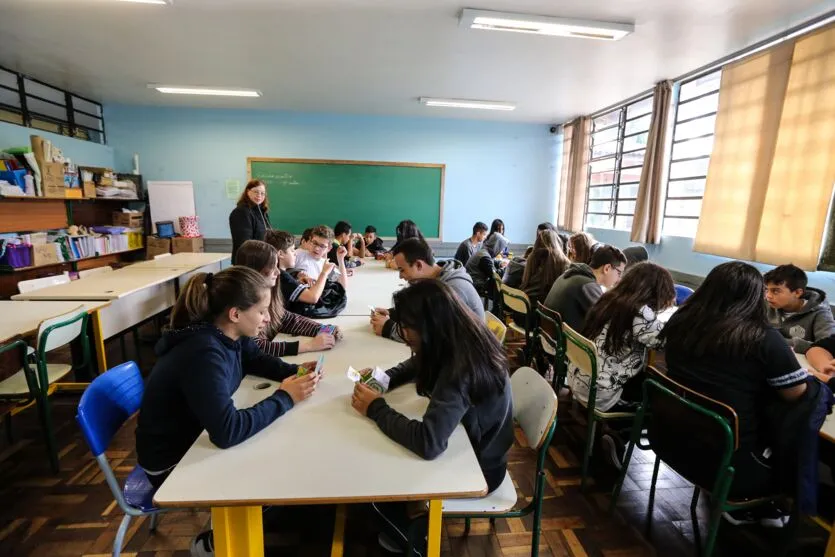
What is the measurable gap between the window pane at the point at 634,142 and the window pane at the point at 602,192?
0.56m

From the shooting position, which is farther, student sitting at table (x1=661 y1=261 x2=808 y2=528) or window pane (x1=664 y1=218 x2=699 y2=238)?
window pane (x1=664 y1=218 x2=699 y2=238)

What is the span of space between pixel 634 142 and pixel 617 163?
34cm

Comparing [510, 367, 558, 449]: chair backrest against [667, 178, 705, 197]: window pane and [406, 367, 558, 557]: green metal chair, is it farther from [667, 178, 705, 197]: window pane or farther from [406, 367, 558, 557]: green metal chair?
[667, 178, 705, 197]: window pane

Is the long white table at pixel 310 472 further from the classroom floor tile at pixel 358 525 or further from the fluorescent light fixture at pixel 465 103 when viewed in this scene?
the fluorescent light fixture at pixel 465 103

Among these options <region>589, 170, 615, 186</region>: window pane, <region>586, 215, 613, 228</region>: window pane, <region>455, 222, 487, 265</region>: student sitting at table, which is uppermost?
<region>589, 170, 615, 186</region>: window pane

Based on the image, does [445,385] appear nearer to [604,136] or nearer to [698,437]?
[698,437]

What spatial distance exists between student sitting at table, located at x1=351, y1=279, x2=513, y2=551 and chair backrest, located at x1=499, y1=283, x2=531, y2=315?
1761mm

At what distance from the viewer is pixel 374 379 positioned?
1.41m

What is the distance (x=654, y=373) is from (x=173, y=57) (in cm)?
472

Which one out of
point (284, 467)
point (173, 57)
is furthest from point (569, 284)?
point (173, 57)

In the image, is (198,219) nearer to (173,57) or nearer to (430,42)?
(173,57)

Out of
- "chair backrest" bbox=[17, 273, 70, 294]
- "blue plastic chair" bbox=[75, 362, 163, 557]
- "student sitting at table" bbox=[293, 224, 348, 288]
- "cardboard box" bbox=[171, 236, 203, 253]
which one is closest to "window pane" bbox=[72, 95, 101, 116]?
"cardboard box" bbox=[171, 236, 203, 253]

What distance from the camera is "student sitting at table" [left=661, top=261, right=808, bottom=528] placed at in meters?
1.44

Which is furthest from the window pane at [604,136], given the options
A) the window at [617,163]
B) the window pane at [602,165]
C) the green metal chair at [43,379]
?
the green metal chair at [43,379]
